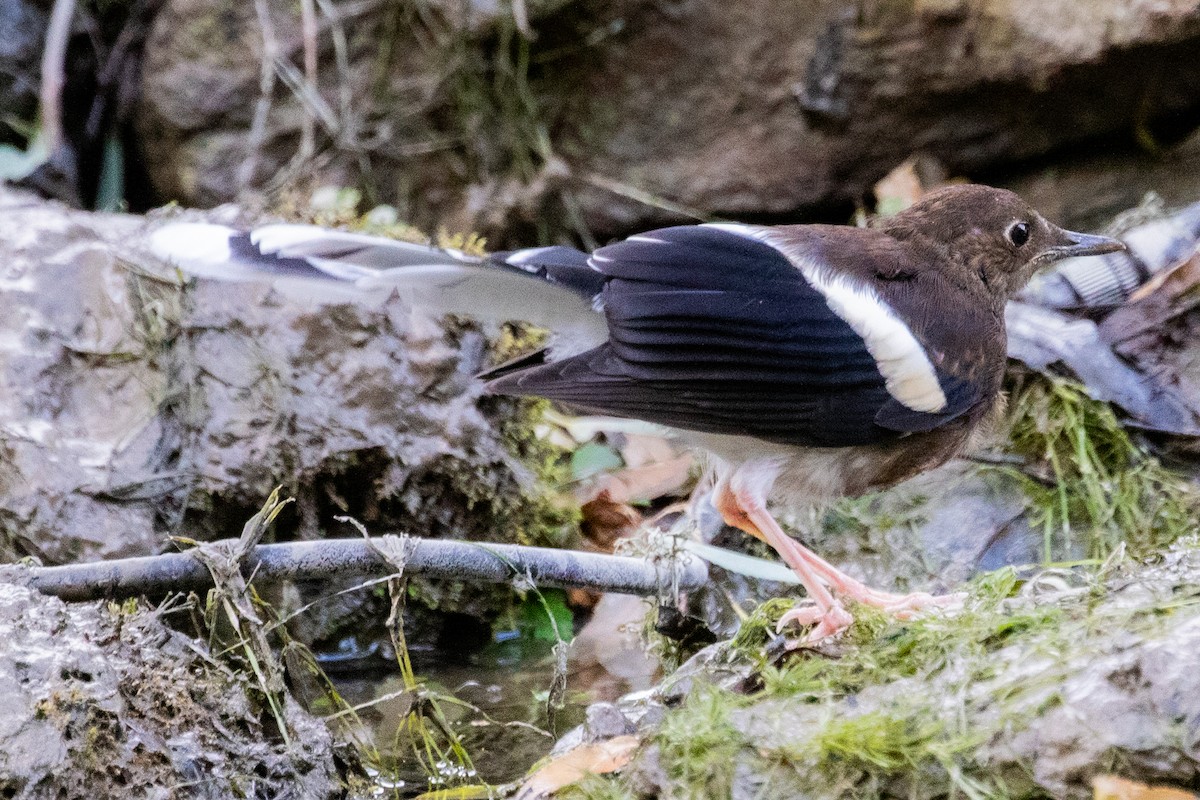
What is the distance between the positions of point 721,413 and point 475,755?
1.14m

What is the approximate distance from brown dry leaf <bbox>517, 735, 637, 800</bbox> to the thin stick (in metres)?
0.62

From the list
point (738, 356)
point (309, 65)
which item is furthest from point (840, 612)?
point (309, 65)

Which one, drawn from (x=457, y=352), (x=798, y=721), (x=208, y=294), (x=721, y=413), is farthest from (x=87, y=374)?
(x=798, y=721)

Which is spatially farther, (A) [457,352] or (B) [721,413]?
(A) [457,352]

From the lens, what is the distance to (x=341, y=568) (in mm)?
A: 3154

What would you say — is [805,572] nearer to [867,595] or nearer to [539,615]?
[867,595]

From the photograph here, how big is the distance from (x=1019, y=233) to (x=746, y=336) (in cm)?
107

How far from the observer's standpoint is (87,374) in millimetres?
4480

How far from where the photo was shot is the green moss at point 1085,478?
4.22 m

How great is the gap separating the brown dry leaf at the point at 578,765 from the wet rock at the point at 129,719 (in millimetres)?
525

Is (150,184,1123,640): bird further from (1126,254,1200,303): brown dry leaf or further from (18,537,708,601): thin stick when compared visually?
(1126,254,1200,303): brown dry leaf

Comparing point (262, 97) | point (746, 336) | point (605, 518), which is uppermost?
point (746, 336)

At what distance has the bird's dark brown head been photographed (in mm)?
3797

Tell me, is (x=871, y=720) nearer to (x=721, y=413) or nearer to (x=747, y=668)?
(x=747, y=668)
